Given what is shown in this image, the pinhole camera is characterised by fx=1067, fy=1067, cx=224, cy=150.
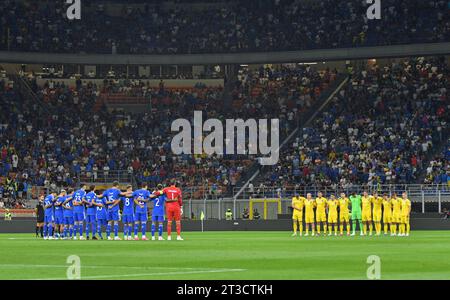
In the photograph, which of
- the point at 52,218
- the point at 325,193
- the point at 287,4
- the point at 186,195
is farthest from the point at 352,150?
the point at 52,218

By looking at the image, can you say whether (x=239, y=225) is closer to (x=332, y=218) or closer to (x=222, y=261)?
(x=332, y=218)

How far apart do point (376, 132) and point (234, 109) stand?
1279 cm

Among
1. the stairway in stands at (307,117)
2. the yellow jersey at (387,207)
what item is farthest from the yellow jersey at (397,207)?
the stairway in stands at (307,117)

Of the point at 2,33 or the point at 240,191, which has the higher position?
the point at 2,33

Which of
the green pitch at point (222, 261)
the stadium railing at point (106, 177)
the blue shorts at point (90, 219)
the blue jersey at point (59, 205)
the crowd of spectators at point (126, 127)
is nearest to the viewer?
the green pitch at point (222, 261)

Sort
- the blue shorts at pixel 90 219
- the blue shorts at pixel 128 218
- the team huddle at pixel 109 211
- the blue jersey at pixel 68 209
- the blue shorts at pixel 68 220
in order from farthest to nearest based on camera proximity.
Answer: the blue shorts at pixel 68 220
the blue jersey at pixel 68 209
the blue shorts at pixel 90 219
the blue shorts at pixel 128 218
the team huddle at pixel 109 211

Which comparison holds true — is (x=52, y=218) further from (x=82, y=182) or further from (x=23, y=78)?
(x=23, y=78)

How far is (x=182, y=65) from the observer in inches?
3184

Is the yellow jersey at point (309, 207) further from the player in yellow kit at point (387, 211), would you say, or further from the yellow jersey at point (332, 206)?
the player in yellow kit at point (387, 211)

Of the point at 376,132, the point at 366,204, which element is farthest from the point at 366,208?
the point at 376,132

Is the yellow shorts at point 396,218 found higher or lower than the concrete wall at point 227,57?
lower

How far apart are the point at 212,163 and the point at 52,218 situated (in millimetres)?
25685

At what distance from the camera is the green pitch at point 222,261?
23.4m

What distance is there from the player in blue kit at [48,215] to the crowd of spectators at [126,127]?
792 inches
